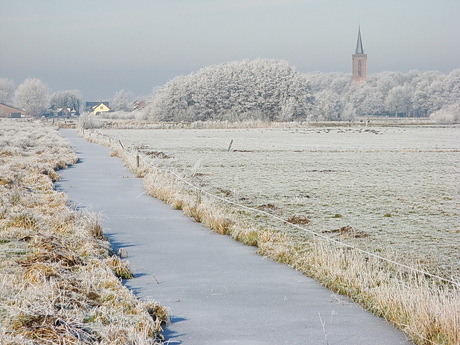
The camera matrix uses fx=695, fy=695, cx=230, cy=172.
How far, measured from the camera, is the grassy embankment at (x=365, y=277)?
8.65 meters

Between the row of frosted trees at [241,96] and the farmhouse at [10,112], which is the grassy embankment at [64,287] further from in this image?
the farmhouse at [10,112]

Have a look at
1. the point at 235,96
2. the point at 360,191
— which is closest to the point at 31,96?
the point at 235,96

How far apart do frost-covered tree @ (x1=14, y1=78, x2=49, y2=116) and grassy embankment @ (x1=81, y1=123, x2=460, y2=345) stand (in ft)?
579

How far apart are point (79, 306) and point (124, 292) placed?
1032 mm

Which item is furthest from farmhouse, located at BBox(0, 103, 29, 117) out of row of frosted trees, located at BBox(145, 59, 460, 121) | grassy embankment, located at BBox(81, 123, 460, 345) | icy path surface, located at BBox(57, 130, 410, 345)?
icy path surface, located at BBox(57, 130, 410, 345)

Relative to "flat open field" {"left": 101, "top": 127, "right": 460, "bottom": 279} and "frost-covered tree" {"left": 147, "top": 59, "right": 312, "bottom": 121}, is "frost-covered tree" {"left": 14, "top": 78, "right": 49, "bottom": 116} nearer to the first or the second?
"frost-covered tree" {"left": 147, "top": 59, "right": 312, "bottom": 121}

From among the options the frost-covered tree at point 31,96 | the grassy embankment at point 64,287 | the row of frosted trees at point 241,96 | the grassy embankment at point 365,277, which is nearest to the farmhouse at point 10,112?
the frost-covered tree at point 31,96

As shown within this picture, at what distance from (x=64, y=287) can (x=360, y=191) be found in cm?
1799

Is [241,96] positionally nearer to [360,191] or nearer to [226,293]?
[360,191]

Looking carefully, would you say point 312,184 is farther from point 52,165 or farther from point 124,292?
point 124,292

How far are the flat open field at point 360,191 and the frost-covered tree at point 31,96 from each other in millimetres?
149248

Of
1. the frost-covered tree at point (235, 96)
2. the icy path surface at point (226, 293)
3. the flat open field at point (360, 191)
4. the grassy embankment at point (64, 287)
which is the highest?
the frost-covered tree at point (235, 96)

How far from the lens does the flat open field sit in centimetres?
1606

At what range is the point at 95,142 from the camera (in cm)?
6325
